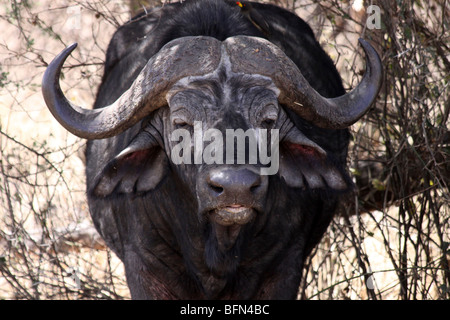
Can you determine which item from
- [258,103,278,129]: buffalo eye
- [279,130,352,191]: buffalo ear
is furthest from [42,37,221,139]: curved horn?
[279,130,352,191]: buffalo ear

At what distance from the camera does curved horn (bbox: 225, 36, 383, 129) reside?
3525 millimetres

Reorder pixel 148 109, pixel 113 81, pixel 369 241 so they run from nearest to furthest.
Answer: pixel 148 109 < pixel 113 81 < pixel 369 241

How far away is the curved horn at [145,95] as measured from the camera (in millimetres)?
3479

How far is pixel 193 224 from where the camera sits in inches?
148

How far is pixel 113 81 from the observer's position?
14.3ft

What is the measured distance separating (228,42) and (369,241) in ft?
9.23

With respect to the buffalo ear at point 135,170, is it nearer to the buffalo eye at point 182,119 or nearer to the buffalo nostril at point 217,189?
the buffalo eye at point 182,119

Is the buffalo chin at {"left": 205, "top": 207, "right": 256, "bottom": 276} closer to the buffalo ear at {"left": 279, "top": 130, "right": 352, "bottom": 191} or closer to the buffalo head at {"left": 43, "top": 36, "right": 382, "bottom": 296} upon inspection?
the buffalo head at {"left": 43, "top": 36, "right": 382, "bottom": 296}

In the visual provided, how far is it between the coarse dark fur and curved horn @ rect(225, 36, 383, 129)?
184 mm

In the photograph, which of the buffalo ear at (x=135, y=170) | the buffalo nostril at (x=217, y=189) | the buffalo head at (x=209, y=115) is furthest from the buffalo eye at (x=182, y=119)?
the buffalo nostril at (x=217, y=189)

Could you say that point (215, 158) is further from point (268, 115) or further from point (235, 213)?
point (268, 115)

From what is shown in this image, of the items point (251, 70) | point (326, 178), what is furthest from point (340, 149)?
point (251, 70)

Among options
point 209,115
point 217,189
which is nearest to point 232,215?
point 217,189
